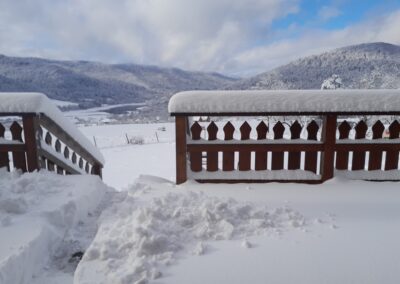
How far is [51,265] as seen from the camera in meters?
2.34

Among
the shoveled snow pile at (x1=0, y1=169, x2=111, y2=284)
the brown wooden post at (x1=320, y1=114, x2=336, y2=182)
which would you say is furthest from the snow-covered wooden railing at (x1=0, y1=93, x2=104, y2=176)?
the brown wooden post at (x1=320, y1=114, x2=336, y2=182)

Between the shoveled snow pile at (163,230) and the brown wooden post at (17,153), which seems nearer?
the shoveled snow pile at (163,230)

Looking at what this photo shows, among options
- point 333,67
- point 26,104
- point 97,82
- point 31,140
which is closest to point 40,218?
point 31,140

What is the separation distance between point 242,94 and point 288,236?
1698 millimetres

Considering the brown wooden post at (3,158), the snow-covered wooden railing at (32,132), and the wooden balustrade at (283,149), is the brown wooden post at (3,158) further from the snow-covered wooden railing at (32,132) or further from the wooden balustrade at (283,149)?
the wooden balustrade at (283,149)

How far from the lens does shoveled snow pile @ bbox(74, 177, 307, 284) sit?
186cm

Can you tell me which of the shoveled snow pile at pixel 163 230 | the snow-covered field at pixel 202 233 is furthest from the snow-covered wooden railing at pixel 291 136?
the shoveled snow pile at pixel 163 230

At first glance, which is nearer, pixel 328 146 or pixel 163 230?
pixel 163 230

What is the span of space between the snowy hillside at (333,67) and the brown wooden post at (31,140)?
55.0 meters

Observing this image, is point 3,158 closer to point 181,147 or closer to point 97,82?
point 181,147

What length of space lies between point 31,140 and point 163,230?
2406mm

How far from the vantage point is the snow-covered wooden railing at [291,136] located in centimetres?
336

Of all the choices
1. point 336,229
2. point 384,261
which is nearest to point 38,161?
point 336,229

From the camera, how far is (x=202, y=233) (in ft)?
7.57
